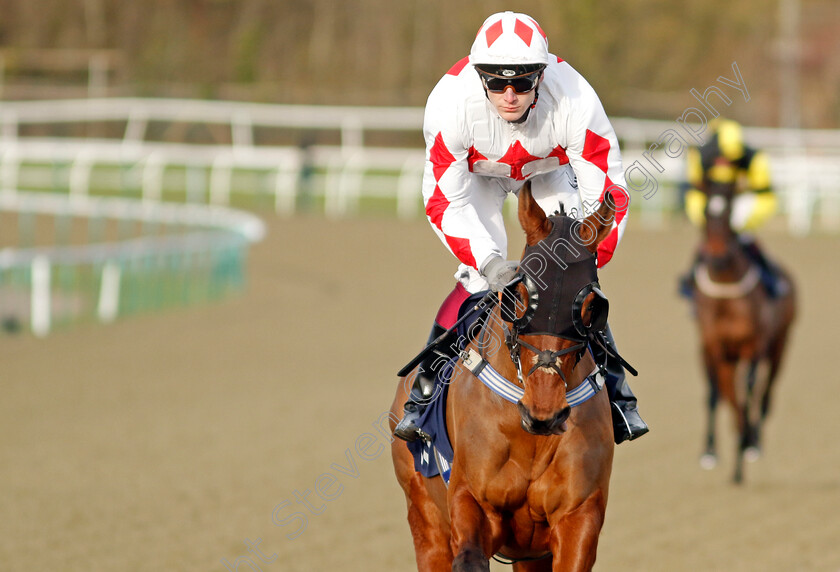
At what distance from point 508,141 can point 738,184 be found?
4842mm

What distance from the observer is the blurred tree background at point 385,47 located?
91.3ft

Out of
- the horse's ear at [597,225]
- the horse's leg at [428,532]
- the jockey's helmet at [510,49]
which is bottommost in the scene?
the horse's leg at [428,532]

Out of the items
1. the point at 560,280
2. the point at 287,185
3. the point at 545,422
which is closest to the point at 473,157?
the point at 560,280

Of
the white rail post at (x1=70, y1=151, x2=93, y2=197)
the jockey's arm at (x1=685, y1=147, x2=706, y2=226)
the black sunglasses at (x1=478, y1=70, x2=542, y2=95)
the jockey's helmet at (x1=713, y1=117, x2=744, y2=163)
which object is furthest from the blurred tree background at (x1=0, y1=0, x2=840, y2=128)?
the black sunglasses at (x1=478, y1=70, x2=542, y2=95)

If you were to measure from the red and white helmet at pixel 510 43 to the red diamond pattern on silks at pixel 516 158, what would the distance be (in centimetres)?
31

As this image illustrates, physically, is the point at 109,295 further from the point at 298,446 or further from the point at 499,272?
the point at 499,272

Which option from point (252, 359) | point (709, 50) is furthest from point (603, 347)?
point (709, 50)

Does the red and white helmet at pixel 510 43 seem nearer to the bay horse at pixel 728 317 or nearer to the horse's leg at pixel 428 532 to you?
the horse's leg at pixel 428 532

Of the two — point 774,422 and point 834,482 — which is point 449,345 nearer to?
point 834,482

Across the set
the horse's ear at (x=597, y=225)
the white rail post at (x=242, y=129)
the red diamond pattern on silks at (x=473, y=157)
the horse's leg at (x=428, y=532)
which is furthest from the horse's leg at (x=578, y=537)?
the white rail post at (x=242, y=129)

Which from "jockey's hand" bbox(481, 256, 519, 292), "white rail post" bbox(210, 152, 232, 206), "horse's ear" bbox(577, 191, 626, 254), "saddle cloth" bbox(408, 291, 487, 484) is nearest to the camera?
"horse's ear" bbox(577, 191, 626, 254)

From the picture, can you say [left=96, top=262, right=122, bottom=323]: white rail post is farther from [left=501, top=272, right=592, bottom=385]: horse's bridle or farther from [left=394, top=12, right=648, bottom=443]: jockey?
[left=501, top=272, right=592, bottom=385]: horse's bridle

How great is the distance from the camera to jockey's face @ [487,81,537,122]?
144 inches

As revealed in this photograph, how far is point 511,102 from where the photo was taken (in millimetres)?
3668
